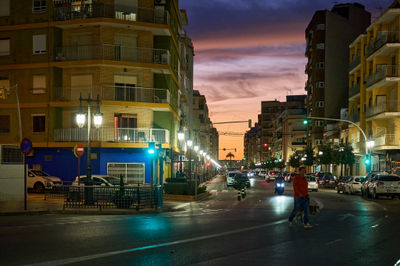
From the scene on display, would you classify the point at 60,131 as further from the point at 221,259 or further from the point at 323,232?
the point at 221,259

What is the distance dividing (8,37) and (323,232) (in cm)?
3505

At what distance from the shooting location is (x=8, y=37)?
42531 millimetres

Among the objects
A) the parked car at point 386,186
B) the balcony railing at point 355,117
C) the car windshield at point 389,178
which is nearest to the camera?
the parked car at point 386,186

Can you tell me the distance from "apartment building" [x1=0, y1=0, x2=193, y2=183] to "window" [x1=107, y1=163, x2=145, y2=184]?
0.27 ft

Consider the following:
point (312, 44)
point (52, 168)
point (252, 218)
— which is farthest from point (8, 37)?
point (312, 44)

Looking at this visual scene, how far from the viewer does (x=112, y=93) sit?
4162cm

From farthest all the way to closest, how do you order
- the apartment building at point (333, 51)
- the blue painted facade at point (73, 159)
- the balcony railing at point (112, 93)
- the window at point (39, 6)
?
the apartment building at point (333, 51) < the window at point (39, 6) < the blue painted facade at point (73, 159) < the balcony railing at point (112, 93)

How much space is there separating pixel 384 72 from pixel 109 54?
93.1 feet

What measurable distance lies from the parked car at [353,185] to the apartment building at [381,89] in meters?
5.57

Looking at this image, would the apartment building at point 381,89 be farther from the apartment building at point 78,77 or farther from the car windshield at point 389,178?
the apartment building at point 78,77

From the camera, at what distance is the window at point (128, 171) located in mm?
42125

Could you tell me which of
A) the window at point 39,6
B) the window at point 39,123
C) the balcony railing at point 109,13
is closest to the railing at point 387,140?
the balcony railing at point 109,13

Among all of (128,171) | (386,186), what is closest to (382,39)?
(386,186)

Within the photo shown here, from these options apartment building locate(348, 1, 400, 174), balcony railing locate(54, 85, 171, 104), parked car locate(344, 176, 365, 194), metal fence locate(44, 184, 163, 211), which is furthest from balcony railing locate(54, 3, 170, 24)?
apartment building locate(348, 1, 400, 174)
